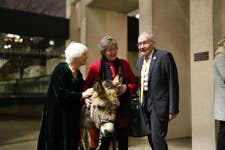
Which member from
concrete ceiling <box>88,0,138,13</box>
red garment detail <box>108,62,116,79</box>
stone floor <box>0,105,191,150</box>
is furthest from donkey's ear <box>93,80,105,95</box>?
concrete ceiling <box>88,0,138,13</box>

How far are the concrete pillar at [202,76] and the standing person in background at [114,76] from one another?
191 centimetres

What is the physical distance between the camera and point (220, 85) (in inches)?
161

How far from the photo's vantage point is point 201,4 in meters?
5.15

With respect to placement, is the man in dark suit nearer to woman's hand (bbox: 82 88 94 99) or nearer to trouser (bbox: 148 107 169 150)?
trouser (bbox: 148 107 169 150)

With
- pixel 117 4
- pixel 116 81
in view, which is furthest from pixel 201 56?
pixel 117 4

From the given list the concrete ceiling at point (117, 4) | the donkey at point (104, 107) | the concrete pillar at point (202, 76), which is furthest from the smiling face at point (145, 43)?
the concrete ceiling at point (117, 4)

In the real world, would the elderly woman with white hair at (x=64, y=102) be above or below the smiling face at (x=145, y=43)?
below

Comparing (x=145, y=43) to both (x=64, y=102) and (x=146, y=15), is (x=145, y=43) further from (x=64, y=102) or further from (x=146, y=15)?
(x=146, y=15)

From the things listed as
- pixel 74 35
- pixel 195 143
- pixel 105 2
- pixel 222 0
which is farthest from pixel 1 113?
pixel 222 0

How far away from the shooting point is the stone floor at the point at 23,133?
6.35 meters

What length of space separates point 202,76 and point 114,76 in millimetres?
2191

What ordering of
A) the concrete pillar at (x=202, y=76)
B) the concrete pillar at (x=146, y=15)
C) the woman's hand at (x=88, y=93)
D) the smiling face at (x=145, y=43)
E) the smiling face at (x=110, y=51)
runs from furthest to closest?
the concrete pillar at (x=146, y=15), the concrete pillar at (x=202, y=76), the smiling face at (x=145, y=43), the smiling face at (x=110, y=51), the woman's hand at (x=88, y=93)

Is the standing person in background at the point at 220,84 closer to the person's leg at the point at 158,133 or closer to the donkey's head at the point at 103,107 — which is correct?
the person's leg at the point at 158,133

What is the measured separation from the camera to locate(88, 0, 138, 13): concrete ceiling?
930cm
